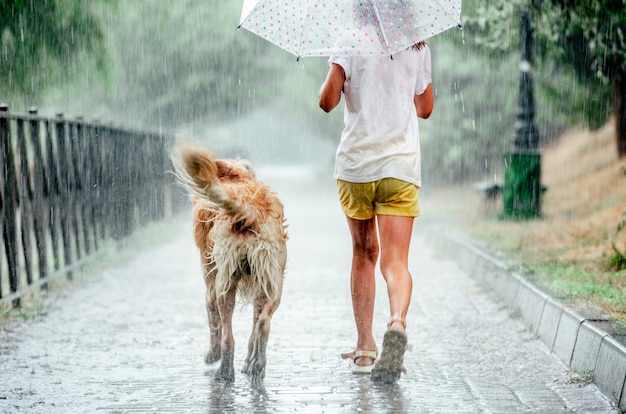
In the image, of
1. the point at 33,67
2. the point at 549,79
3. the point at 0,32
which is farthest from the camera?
the point at 549,79

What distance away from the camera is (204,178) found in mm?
4988

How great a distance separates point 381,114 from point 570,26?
715 centimetres

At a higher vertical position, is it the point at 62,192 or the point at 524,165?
the point at 62,192

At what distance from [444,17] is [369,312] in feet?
6.04

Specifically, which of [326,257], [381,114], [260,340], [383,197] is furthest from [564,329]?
[326,257]

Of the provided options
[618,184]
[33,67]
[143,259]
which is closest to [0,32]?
[33,67]

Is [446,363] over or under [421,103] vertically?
under

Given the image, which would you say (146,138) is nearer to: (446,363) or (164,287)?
(164,287)

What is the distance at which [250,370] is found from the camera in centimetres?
534

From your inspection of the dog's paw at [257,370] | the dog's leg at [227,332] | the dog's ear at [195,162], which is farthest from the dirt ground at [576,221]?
the dog's ear at [195,162]

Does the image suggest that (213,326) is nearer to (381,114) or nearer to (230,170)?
(230,170)

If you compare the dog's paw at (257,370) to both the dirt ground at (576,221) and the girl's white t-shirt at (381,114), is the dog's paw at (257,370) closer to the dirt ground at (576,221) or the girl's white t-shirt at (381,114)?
the girl's white t-shirt at (381,114)

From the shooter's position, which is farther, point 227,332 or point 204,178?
point 227,332

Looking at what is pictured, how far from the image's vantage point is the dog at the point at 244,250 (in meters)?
5.12
